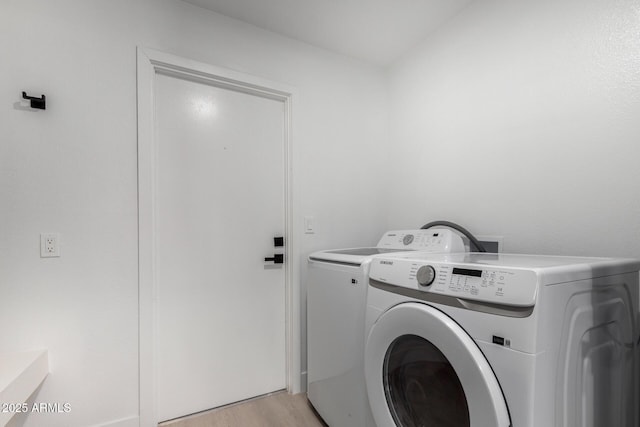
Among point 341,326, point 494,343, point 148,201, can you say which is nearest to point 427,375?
point 494,343

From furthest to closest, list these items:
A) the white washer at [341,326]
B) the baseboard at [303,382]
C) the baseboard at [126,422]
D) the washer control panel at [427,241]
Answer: the baseboard at [303,382], the washer control panel at [427,241], the baseboard at [126,422], the white washer at [341,326]

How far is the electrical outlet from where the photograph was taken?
1315 millimetres

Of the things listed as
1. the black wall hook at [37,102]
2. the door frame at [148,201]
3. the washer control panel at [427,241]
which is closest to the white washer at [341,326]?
the washer control panel at [427,241]

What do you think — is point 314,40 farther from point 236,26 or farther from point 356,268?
point 356,268

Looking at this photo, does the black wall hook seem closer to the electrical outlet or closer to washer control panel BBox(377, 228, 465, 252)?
the electrical outlet

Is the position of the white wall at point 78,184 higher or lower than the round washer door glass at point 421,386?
higher

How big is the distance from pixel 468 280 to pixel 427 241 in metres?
0.86

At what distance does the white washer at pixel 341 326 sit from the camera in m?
→ 1.27

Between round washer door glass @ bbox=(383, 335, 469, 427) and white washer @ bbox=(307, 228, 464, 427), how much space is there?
0.63 ft

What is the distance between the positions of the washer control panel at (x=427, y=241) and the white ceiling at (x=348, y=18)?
4.30ft

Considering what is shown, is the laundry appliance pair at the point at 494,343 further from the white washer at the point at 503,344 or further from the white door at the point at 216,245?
the white door at the point at 216,245

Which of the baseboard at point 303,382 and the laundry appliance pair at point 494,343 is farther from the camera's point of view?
the baseboard at point 303,382

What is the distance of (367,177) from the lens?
2.25 m

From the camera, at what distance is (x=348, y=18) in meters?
1.76
